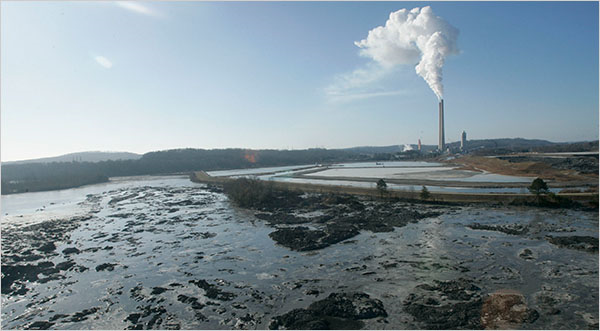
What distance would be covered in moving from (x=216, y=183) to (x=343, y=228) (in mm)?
31321

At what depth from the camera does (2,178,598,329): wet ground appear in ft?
25.6

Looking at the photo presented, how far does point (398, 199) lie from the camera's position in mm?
23047

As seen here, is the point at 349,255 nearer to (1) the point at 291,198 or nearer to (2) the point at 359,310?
(2) the point at 359,310

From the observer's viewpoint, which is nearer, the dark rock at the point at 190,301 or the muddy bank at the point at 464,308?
the muddy bank at the point at 464,308

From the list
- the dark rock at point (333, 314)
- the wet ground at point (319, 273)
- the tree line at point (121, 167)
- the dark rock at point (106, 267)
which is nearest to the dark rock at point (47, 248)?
the wet ground at point (319, 273)

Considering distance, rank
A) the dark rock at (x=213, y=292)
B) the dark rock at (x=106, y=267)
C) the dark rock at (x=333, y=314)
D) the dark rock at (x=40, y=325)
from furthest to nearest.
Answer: the dark rock at (x=106, y=267), the dark rock at (x=213, y=292), the dark rock at (x=40, y=325), the dark rock at (x=333, y=314)

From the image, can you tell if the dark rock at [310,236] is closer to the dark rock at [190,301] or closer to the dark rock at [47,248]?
the dark rock at [190,301]

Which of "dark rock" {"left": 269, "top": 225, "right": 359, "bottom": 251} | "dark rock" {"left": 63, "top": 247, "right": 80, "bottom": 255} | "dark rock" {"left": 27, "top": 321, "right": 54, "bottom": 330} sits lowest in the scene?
"dark rock" {"left": 27, "top": 321, "right": 54, "bottom": 330}

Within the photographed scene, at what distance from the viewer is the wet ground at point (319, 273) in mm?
7797

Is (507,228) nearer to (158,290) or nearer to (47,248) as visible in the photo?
(158,290)

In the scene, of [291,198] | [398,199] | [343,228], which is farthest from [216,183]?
[343,228]

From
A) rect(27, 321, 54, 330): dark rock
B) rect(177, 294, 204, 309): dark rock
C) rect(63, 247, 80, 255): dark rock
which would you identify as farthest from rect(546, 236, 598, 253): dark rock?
rect(63, 247, 80, 255): dark rock

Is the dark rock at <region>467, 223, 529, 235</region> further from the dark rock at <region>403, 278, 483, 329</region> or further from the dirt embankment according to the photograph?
the dirt embankment

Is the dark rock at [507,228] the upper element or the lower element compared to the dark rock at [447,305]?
upper
